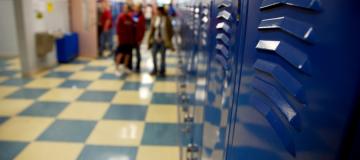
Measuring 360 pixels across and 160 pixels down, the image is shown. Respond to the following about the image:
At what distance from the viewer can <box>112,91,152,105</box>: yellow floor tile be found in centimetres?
437

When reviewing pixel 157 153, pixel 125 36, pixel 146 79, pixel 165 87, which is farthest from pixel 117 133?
pixel 125 36

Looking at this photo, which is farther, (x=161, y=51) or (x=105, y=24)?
(x=105, y=24)

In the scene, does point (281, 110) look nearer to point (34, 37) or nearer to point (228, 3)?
point (228, 3)

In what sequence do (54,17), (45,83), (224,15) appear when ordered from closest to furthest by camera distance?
(224,15), (45,83), (54,17)

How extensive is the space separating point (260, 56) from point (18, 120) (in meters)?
3.69

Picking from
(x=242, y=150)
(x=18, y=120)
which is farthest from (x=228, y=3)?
(x=18, y=120)

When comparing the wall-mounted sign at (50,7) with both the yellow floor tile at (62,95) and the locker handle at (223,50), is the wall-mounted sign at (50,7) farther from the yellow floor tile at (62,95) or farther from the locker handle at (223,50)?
the locker handle at (223,50)

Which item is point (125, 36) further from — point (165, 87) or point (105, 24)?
point (105, 24)

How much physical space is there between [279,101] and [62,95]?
453 centimetres

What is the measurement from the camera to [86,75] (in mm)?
5855

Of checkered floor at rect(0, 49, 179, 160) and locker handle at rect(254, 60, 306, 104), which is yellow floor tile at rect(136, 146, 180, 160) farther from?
locker handle at rect(254, 60, 306, 104)

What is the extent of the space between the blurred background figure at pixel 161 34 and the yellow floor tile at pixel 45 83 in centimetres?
178

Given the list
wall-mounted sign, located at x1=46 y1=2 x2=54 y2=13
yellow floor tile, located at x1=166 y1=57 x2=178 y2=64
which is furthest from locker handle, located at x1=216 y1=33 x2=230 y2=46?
yellow floor tile, located at x1=166 y1=57 x2=178 y2=64

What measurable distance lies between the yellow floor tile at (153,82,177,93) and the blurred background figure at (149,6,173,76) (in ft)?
1.96
